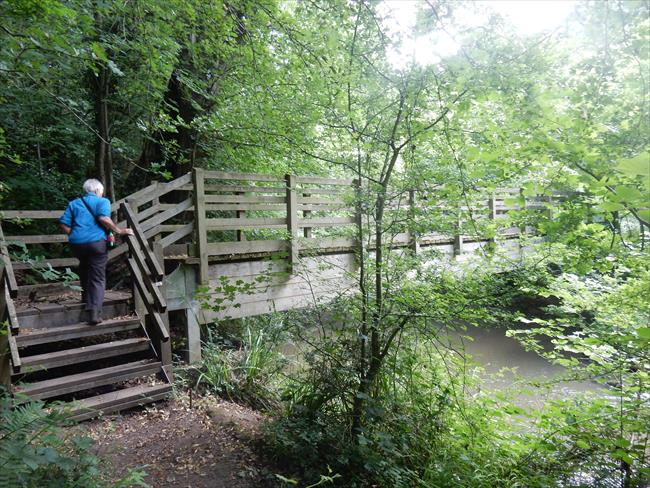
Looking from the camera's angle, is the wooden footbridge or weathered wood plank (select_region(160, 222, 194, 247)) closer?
the wooden footbridge

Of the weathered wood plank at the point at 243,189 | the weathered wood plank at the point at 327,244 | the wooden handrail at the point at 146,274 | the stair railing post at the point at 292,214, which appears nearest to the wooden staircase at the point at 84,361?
the wooden handrail at the point at 146,274

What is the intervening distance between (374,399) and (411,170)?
2392mm

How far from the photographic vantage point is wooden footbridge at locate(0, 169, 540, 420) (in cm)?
449

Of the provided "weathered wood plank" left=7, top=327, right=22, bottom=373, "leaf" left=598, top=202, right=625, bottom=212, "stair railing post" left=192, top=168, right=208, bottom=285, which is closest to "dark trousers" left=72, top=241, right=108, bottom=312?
"weathered wood plank" left=7, top=327, right=22, bottom=373

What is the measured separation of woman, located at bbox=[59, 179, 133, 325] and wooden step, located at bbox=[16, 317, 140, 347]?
10cm

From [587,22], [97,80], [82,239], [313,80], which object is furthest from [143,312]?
[587,22]

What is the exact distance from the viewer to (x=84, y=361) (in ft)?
15.9

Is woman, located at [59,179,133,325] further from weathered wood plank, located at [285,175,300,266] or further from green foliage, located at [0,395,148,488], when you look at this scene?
weathered wood plank, located at [285,175,300,266]

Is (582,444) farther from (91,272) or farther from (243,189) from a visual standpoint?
(91,272)

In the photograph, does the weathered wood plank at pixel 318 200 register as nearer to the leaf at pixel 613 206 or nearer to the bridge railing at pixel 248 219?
the bridge railing at pixel 248 219

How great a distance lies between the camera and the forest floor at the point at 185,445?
382 centimetres

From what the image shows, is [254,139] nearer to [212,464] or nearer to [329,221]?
[329,221]

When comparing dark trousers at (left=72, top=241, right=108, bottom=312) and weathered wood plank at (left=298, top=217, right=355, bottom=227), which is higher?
weathered wood plank at (left=298, top=217, right=355, bottom=227)

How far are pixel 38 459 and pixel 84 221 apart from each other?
3.37 m
